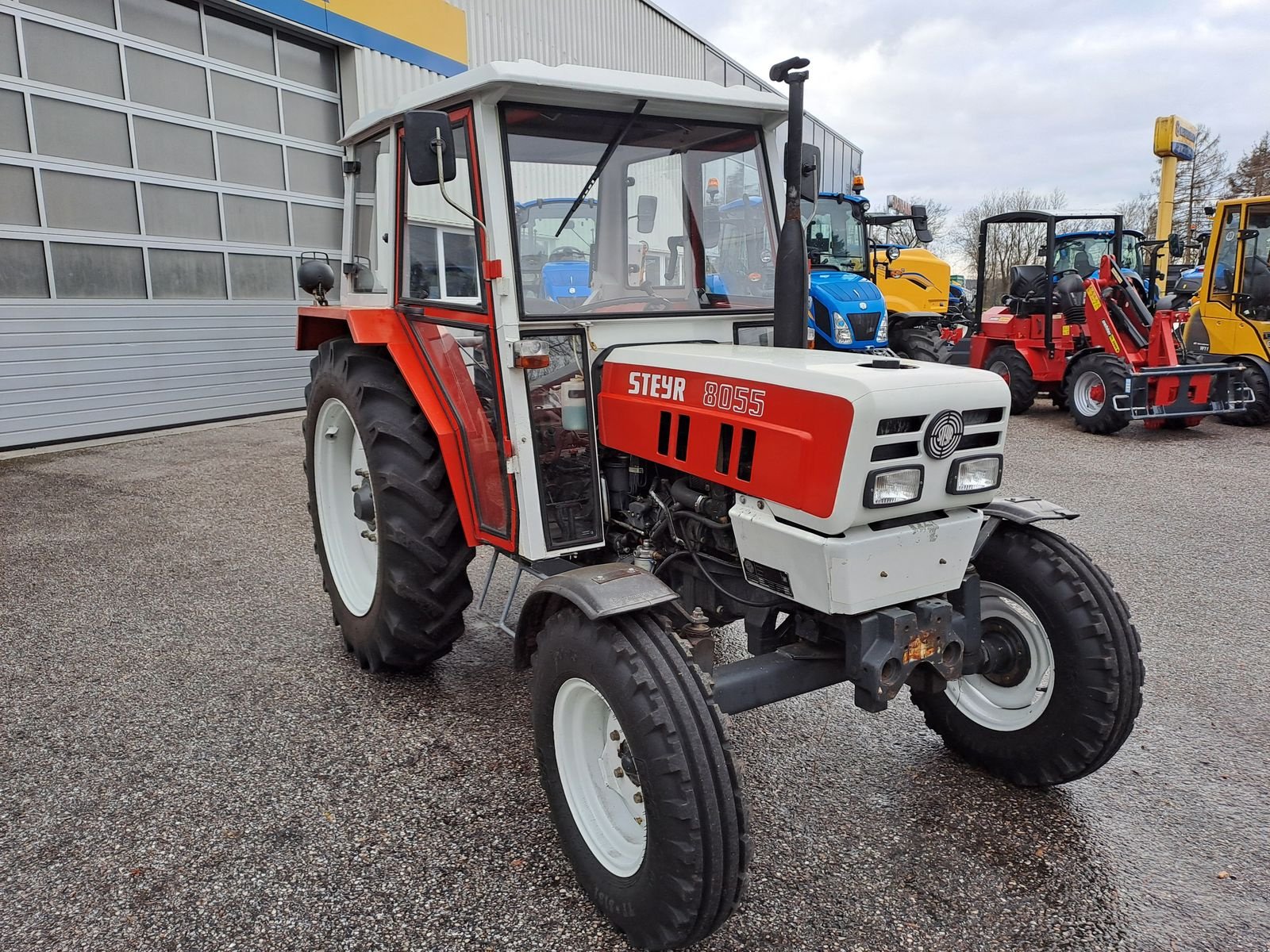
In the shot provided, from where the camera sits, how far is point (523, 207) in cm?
259

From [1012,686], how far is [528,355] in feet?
5.76

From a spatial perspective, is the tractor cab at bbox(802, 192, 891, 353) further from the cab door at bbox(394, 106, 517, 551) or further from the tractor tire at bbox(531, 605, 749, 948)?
the tractor tire at bbox(531, 605, 749, 948)

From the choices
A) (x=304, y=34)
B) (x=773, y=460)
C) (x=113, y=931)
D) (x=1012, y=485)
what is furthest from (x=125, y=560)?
(x=304, y=34)

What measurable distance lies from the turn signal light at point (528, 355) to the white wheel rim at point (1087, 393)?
8050 mm

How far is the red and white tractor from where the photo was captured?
78.4 inches

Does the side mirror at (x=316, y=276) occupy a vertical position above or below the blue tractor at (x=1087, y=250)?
below

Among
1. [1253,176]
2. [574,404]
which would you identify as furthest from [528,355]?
[1253,176]

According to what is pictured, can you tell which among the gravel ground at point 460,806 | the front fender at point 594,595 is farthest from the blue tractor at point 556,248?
the gravel ground at point 460,806

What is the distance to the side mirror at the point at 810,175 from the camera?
2867mm

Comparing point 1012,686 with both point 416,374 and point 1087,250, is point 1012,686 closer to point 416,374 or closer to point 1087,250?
point 416,374

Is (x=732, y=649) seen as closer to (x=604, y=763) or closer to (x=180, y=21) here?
(x=604, y=763)

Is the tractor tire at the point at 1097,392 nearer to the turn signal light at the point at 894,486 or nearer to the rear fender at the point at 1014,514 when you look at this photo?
the rear fender at the point at 1014,514

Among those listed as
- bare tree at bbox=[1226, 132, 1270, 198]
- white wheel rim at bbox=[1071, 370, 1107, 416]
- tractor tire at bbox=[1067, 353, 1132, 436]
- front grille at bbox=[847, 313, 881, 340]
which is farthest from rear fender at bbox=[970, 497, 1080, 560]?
bare tree at bbox=[1226, 132, 1270, 198]

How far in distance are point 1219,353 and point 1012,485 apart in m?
4.34
